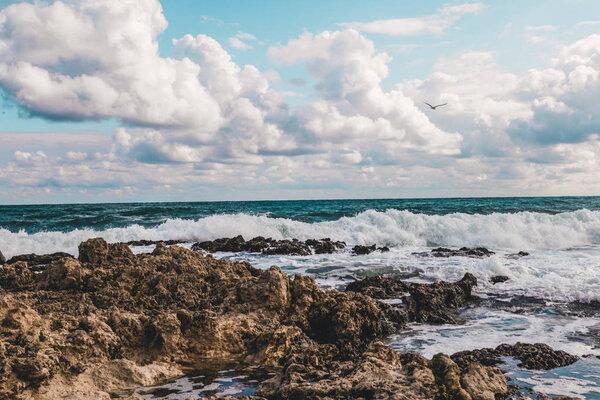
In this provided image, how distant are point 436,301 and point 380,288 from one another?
5.97 ft

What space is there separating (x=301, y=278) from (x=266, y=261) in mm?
8215

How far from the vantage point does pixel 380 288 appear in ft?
33.7

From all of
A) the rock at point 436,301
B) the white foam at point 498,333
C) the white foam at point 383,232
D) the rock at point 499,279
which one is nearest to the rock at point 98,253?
the rock at point 436,301

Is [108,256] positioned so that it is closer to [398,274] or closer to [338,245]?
[398,274]

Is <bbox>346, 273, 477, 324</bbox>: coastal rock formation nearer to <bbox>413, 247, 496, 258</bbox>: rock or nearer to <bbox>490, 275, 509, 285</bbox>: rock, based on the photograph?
<bbox>490, 275, 509, 285</bbox>: rock

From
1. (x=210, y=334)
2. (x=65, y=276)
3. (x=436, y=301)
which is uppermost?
(x=65, y=276)

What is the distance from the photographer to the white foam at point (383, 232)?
2223 cm

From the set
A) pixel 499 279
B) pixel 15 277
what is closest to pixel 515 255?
pixel 499 279

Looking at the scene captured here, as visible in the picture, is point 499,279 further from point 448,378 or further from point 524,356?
point 448,378

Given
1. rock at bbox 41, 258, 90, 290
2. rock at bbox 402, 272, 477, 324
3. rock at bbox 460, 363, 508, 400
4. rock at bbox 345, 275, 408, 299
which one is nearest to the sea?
rock at bbox 402, 272, 477, 324

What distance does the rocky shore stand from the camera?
163 inches

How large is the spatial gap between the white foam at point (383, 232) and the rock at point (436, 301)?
13237 mm

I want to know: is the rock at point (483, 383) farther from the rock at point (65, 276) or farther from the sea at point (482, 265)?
the rock at point (65, 276)

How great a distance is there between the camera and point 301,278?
740 centimetres
